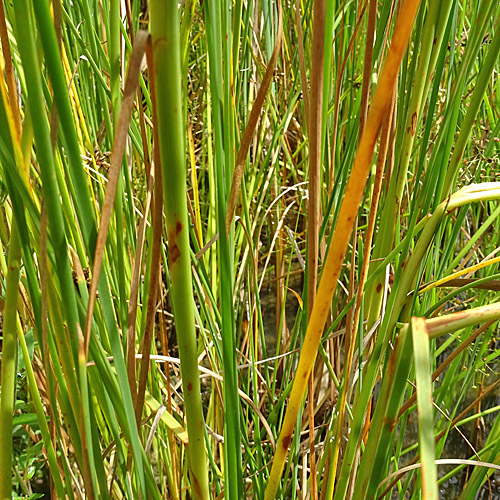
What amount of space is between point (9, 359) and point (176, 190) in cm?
18

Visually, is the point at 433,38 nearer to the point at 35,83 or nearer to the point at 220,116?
the point at 220,116

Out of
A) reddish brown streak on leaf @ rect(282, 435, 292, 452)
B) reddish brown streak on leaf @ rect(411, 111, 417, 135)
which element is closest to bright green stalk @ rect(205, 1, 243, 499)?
reddish brown streak on leaf @ rect(282, 435, 292, 452)

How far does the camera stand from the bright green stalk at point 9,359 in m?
0.31

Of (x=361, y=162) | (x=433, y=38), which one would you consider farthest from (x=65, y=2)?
(x=361, y=162)

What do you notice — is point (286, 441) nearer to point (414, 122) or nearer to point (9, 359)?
point (9, 359)

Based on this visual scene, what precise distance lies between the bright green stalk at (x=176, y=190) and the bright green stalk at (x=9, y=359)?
0.32 ft

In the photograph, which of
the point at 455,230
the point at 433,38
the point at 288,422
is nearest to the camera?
the point at 288,422

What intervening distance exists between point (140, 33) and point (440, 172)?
312 mm

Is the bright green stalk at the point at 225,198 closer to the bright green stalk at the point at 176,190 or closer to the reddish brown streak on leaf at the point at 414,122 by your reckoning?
the bright green stalk at the point at 176,190

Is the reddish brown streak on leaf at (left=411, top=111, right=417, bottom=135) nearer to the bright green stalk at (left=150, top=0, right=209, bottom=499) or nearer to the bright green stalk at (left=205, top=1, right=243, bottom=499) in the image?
the bright green stalk at (left=205, top=1, right=243, bottom=499)

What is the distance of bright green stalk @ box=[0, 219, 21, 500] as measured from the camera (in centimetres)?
31

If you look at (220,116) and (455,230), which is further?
(455,230)

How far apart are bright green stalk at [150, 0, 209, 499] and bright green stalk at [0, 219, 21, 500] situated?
3.8 inches

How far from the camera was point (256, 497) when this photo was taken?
1.79ft
